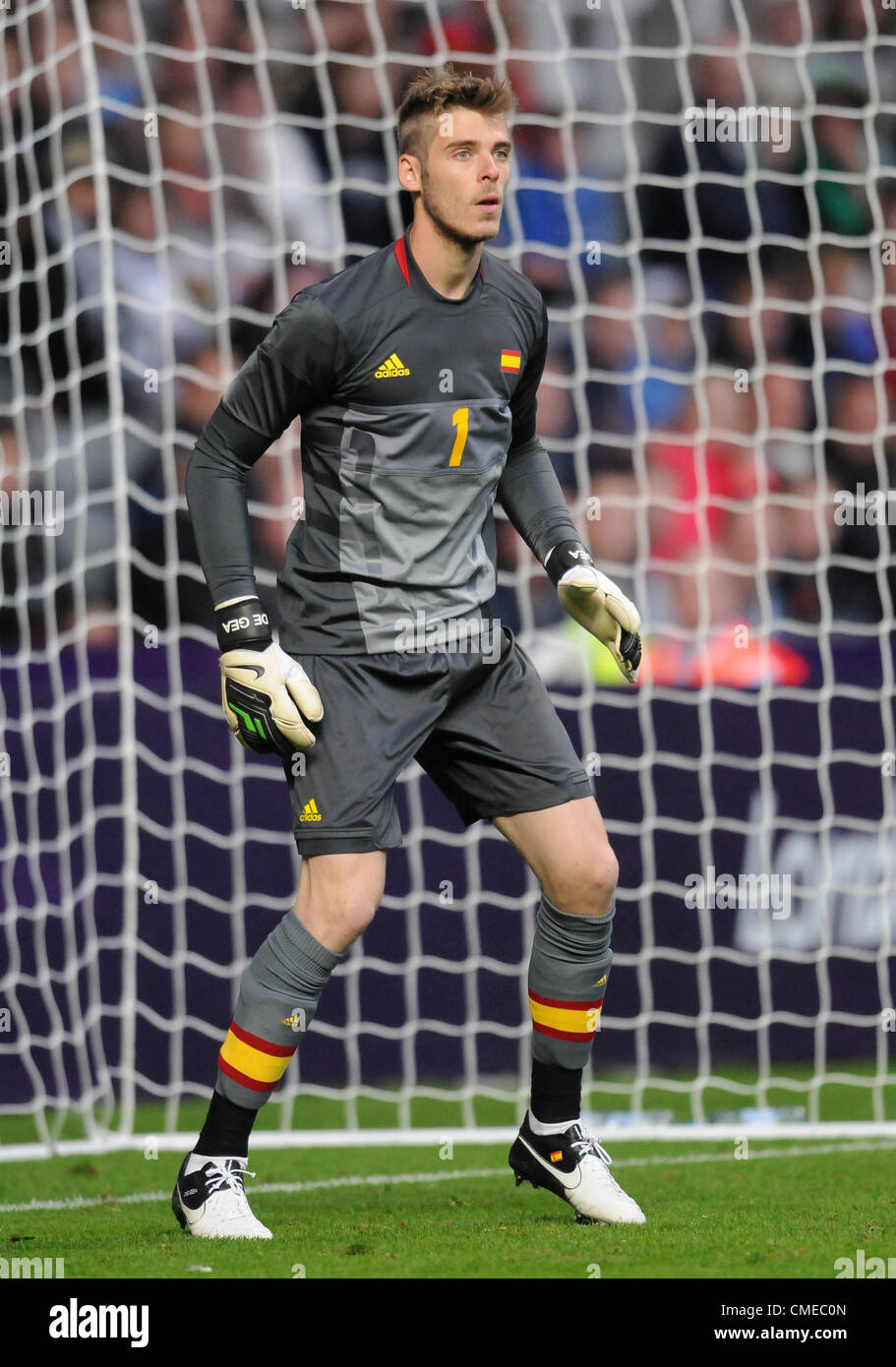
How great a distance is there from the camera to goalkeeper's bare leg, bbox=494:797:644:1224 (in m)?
3.09

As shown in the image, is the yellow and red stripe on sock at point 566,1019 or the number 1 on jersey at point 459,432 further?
the yellow and red stripe on sock at point 566,1019

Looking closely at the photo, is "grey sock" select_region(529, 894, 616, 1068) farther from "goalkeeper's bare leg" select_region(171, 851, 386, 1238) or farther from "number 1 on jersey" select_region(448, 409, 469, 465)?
"number 1 on jersey" select_region(448, 409, 469, 465)

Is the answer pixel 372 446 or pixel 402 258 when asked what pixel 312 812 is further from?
pixel 402 258

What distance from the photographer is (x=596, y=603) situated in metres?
3.15

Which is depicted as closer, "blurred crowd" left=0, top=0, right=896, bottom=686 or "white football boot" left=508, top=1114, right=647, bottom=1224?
"white football boot" left=508, top=1114, right=647, bottom=1224

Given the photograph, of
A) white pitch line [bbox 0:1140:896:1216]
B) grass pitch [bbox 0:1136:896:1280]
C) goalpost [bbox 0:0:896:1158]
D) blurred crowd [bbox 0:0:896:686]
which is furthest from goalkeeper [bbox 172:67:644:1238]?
blurred crowd [bbox 0:0:896:686]

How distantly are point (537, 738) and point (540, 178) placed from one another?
4616 millimetres

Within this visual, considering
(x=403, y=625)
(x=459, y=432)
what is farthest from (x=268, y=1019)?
(x=459, y=432)

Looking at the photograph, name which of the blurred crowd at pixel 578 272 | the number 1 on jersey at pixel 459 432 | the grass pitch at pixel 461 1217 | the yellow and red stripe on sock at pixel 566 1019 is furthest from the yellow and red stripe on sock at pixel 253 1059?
the blurred crowd at pixel 578 272

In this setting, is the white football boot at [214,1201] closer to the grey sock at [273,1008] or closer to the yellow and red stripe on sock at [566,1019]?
the grey sock at [273,1008]

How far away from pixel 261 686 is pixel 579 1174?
104cm

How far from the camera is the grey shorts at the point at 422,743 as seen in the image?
2.96 metres

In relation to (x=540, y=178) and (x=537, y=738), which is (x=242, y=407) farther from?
(x=540, y=178)

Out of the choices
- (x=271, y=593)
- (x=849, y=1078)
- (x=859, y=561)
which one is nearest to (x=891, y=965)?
(x=849, y=1078)
